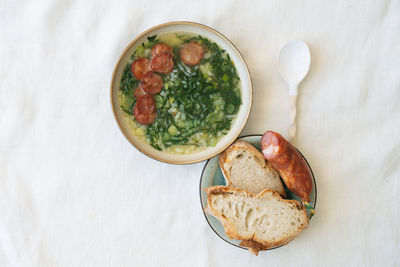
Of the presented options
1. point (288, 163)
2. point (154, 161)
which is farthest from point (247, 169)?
point (154, 161)

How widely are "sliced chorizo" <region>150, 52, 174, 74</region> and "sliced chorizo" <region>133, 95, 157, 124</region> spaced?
0.42ft

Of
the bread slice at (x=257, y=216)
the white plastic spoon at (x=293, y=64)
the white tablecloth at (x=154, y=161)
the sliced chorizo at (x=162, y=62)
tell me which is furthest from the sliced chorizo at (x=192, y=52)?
the bread slice at (x=257, y=216)

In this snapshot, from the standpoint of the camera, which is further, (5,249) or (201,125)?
(5,249)

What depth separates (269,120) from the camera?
155 centimetres

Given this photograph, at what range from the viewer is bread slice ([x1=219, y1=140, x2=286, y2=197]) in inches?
56.3

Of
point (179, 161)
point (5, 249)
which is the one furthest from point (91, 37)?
point (5, 249)

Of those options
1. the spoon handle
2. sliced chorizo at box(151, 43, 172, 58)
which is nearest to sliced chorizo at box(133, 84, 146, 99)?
sliced chorizo at box(151, 43, 172, 58)

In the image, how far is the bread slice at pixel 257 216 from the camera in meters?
1.44

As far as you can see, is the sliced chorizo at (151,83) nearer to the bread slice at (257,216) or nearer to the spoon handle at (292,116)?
the bread slice at (257,216)

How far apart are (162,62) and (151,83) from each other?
4.0 inches

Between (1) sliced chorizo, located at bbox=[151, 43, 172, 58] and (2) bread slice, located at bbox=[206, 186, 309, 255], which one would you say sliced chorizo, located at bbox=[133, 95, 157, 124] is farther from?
(2) bread slice, located at bbox=[206, 186, 309, 255]

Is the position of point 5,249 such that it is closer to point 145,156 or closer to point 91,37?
point 145,156

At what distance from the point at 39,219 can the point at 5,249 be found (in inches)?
8.7

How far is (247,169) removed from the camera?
4.78 ft
